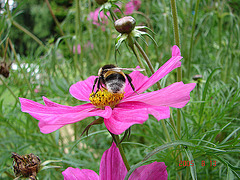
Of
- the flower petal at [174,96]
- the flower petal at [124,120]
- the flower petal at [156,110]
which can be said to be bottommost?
the flower petal at [124,120]

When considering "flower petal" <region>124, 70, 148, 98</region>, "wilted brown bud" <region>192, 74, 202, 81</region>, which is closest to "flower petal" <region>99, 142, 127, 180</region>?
"flower petal" <region>124, 70, 148, 98</region>

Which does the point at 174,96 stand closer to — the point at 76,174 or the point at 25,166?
the point at 76,174

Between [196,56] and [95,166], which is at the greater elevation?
[196,56]

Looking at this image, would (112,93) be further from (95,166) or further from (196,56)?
(196,56)

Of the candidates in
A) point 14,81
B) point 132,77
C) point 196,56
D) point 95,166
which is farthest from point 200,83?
point 14,81

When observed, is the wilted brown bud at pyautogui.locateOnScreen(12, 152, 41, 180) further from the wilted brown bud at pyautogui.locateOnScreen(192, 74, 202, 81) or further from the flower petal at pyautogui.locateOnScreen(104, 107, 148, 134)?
the wilted brown bud at pyautogui.locateOnScreen(192, 74, 202, 81)

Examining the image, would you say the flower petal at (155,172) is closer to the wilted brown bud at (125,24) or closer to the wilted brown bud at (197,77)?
the wilted brown bud at (125,24)

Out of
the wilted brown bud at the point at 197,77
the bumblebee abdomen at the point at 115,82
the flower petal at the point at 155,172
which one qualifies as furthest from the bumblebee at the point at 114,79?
the wilted brown bud at the point at 197,77
